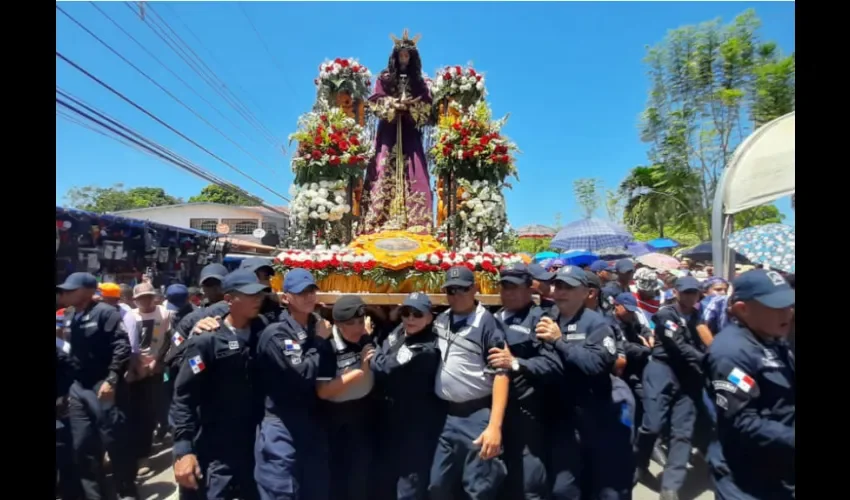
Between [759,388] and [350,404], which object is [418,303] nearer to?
[350,404]

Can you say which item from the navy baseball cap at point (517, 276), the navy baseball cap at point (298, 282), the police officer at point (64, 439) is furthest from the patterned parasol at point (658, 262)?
the police officer at point (64, 439)

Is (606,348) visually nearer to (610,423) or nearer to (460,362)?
(610,423)

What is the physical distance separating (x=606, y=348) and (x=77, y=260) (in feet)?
29.4

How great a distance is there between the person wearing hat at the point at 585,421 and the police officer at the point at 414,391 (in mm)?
899

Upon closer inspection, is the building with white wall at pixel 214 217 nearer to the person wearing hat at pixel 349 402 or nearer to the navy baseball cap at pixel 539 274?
the navy baseball cap at pixel 539 274

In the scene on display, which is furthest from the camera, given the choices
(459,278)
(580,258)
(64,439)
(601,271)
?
(580,258)

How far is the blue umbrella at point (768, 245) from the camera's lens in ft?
9.41

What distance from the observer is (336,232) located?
725 centimetres

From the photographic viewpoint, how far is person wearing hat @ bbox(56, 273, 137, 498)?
4.16 m

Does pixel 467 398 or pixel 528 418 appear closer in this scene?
pixel 467 398

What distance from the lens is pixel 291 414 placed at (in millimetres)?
3324

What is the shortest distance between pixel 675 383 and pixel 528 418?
190 centimetres

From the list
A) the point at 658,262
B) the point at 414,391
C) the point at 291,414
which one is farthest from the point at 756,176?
the point at 658,262
